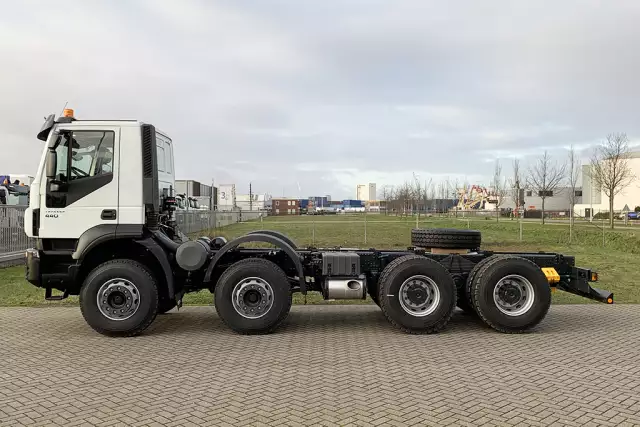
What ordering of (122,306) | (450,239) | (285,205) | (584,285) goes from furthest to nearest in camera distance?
(285,205) < (450,239) < (584,285) < (122,306)

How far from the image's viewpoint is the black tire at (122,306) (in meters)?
7.73

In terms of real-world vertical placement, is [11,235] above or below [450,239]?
below

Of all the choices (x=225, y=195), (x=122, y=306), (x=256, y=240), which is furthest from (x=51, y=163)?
(x=225, y=195)

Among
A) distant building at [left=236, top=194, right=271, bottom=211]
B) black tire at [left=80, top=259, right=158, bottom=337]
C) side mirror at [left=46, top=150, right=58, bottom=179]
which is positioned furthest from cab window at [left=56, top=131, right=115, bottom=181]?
distant building at [left=236, top=194, right=271, bottom=211]

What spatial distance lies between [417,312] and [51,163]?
18.5ft

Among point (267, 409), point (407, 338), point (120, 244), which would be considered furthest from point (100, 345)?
point (407, 338)

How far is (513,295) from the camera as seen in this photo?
832 cm

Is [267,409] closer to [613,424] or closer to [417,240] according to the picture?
[613,424]

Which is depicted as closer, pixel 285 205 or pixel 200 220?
pixel 200 220

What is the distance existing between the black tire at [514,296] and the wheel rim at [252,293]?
122 inches

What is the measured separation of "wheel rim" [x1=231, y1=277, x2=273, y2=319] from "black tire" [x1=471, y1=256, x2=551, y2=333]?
311 centimetres

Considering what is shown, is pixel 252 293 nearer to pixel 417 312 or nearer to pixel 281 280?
pixel 281 280

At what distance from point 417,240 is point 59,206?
217 inches

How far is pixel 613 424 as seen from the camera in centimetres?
462
